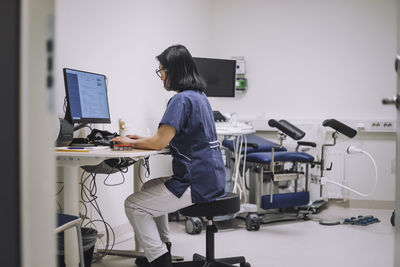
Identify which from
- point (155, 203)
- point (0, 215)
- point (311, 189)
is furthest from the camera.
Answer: point (311, 189)

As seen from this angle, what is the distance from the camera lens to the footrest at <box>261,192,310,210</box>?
332cm

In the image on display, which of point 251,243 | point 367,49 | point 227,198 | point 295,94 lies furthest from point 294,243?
point 367,49

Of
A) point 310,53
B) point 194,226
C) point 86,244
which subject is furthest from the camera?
point 310,53

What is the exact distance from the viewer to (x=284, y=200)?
336cm

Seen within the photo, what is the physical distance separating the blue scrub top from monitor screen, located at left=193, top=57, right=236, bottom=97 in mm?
1664

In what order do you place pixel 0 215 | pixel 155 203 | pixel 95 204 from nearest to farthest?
pixel 0 215
pixel 155 203
pixel 95 204

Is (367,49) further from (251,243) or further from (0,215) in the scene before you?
(0,215)

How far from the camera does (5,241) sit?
0.63m

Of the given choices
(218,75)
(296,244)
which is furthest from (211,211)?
(218,75)

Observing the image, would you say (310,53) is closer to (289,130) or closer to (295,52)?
(295,52)

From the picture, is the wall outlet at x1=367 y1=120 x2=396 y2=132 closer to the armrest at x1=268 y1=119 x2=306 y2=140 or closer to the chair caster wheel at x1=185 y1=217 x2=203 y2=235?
the armrest at x1=268 y1=119 x2=306 y2=140

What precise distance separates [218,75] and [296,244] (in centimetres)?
168

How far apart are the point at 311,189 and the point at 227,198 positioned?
2.38 meters

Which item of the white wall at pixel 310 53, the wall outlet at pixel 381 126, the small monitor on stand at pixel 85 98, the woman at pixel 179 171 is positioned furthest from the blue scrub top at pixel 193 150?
the wall outlet at pixel 381 126
